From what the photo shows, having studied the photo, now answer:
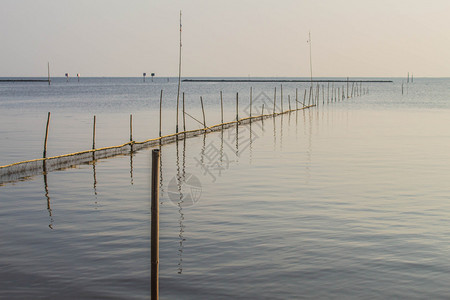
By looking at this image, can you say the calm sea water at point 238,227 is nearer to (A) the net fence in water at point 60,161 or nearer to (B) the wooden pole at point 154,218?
(A) the net fence in water at point 60,161

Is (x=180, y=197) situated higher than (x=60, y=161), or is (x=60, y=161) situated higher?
(x=60, y=161)

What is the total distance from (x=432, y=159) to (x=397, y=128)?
49.1 feet

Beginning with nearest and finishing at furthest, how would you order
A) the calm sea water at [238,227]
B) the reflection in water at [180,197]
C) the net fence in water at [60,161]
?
the calm sea water at [238,227], the reflection in water at [180,197], the net fence in water at [60,161]

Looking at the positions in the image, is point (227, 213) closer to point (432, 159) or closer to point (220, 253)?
point (220, 253)

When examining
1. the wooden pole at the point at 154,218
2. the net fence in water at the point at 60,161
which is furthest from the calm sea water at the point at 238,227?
the wooden pole at the point at 154,218

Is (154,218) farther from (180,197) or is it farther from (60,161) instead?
(60,161)

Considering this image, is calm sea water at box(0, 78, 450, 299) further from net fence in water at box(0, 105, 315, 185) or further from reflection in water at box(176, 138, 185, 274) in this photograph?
net fence in water at box(0, 105, 315, 185)

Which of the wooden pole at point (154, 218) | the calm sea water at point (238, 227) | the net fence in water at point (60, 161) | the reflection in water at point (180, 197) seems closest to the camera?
the wooden pole at point (154, 218)

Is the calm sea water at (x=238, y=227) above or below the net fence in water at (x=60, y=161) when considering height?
below

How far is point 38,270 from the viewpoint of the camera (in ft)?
30.6

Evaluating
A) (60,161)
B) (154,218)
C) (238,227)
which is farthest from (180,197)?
(154,218)

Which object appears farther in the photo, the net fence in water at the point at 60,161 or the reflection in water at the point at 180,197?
the net fence in water at the point at 60,161

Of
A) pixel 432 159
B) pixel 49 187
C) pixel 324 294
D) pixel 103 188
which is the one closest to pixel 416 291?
pixel 324 294

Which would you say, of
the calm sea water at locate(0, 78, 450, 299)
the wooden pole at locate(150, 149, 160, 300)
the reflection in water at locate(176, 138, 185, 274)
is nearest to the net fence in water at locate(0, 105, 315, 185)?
the calm sea water at locate(0, 78, 450, 299)
